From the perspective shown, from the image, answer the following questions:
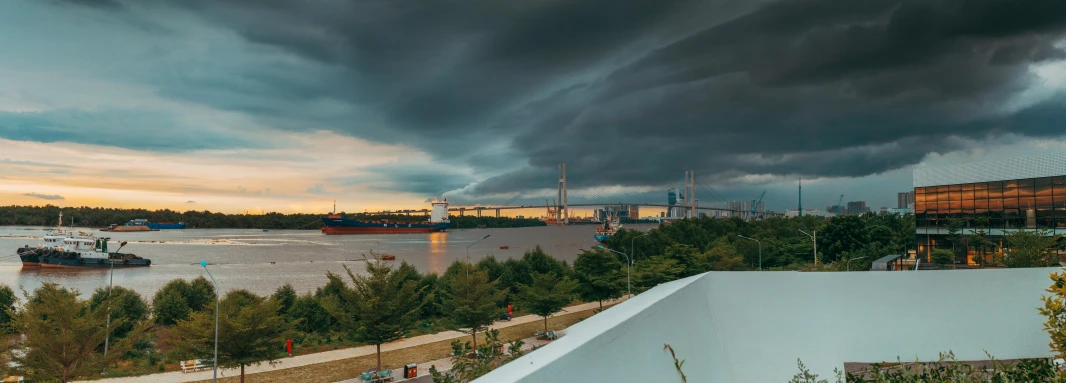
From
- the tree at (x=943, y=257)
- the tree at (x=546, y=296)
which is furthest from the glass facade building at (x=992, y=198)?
the tree at (x=546, y=296)

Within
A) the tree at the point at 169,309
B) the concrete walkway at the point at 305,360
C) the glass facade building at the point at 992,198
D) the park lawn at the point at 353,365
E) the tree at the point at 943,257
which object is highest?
the glass facade building at the point at 992,198

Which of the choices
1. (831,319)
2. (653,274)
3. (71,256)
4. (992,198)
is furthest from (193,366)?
(71,256)

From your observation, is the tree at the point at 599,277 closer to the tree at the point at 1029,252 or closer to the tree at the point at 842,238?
the tree at the point at 1029,252

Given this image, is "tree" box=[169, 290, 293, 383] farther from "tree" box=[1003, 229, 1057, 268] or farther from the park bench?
"tree" box=[1003, 229, 1057, 268]

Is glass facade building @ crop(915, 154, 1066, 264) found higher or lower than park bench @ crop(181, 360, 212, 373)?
higher

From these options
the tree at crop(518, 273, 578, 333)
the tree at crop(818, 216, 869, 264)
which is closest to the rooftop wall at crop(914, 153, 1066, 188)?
the tree at crop(818, 216, 869, 264)

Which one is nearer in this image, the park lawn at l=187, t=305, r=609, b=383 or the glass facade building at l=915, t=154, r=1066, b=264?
the park lawn at l=187, t=305, r=609, b=383
